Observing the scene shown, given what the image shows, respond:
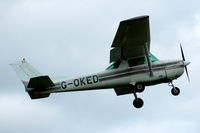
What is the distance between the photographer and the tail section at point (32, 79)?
24578 millimetres

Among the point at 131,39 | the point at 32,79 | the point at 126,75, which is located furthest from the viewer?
the point at 126,75

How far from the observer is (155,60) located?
25328 millimetres

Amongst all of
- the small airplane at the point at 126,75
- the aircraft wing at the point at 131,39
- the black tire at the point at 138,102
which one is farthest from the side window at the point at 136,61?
the black tire at the point at 138,102

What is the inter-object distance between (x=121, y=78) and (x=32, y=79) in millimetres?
3616

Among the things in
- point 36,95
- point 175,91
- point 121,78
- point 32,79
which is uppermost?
point 32,79

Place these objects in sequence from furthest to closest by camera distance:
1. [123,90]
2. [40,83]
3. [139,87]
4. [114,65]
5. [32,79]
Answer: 1. [123,90]
2. [114,65]
3. [139,87]
4. [40,83]
5. [32,79]

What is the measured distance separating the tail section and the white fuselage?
0.95 feet

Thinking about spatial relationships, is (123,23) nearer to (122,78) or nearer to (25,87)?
(122,78)

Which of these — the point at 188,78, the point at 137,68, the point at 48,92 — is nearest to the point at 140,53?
the point at 137,68

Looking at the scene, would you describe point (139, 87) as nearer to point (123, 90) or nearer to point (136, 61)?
point (136, 61)

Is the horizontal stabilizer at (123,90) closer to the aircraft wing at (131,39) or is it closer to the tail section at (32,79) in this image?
the aircraft wing at (131,39)

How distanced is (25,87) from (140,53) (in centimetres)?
486

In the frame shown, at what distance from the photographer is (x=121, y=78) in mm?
25203

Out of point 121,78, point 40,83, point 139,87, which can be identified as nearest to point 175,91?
point 139,87
